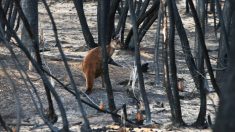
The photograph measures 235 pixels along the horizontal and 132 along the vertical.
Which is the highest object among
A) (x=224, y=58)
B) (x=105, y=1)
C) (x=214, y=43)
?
(x=105, y=1)

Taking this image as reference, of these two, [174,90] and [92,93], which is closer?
[174,90]

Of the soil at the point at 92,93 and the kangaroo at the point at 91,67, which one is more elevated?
the kangaroo at the point at 91,67

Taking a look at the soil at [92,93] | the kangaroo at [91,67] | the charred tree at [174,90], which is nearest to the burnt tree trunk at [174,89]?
the charred tree at [174,90]

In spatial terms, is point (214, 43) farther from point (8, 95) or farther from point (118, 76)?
point (8, 95)

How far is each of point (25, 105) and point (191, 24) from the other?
10.8 metres

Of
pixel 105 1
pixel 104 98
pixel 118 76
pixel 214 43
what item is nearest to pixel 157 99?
pixel 104 98

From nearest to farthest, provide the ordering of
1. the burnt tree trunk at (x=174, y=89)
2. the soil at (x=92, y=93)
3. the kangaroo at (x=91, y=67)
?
1. the burnt tree trunk at (x=174, y=89)
2. the soil at (x=92, y=93)
3. the kangaroo at (x=91, y=67)

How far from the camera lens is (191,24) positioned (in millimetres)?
17281

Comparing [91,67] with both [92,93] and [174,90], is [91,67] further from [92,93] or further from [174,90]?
[174,90]

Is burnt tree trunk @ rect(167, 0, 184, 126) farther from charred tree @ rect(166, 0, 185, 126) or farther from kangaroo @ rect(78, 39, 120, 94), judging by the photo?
kangaroo @ rect(78, 39, 120, 94)

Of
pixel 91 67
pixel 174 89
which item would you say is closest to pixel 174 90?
pixel 174 89

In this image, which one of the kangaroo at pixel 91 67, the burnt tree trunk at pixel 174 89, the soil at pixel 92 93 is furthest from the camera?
the kangaroo at pixel 91 67

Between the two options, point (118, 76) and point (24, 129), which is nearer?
point (24, 129)

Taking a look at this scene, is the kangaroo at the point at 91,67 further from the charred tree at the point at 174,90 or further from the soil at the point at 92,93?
the charred tree at the point at 174,90
